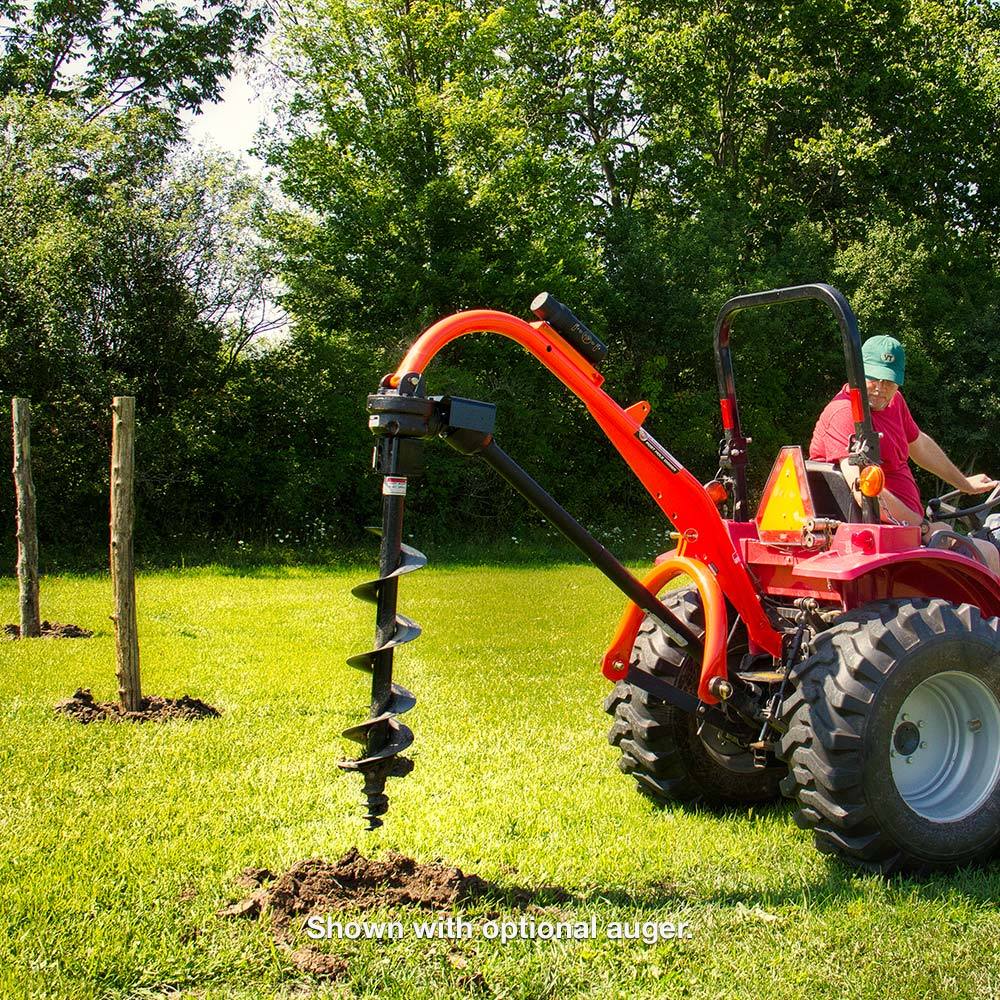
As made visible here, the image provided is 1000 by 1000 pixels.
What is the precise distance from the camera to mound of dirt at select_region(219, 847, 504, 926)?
11.8ft

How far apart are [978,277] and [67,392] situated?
19628 millimetres

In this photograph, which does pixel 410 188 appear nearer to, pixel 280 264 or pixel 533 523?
pixel 280 264

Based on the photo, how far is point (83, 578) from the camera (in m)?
13.6

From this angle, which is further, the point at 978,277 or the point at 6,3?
the point at 978,277

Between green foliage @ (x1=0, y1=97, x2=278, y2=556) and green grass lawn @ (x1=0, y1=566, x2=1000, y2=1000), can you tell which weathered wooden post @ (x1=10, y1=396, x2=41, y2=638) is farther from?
green foliage @ (x1=0, y1=97, x2=278, y2=556)

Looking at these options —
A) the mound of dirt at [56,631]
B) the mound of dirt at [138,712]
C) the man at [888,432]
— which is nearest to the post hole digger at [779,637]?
the man at [888,432]

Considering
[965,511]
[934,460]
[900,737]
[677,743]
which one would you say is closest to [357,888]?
[677,743]

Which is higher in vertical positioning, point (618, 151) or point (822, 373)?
point (618, 151)

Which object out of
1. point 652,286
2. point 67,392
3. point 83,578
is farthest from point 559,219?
point 83,578

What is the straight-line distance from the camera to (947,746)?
4.26m

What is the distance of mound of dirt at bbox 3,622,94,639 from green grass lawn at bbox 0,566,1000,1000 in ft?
4.03

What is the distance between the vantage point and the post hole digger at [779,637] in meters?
3.51

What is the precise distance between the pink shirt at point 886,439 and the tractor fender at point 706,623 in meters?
0.83

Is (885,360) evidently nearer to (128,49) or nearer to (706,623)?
(706,623)
